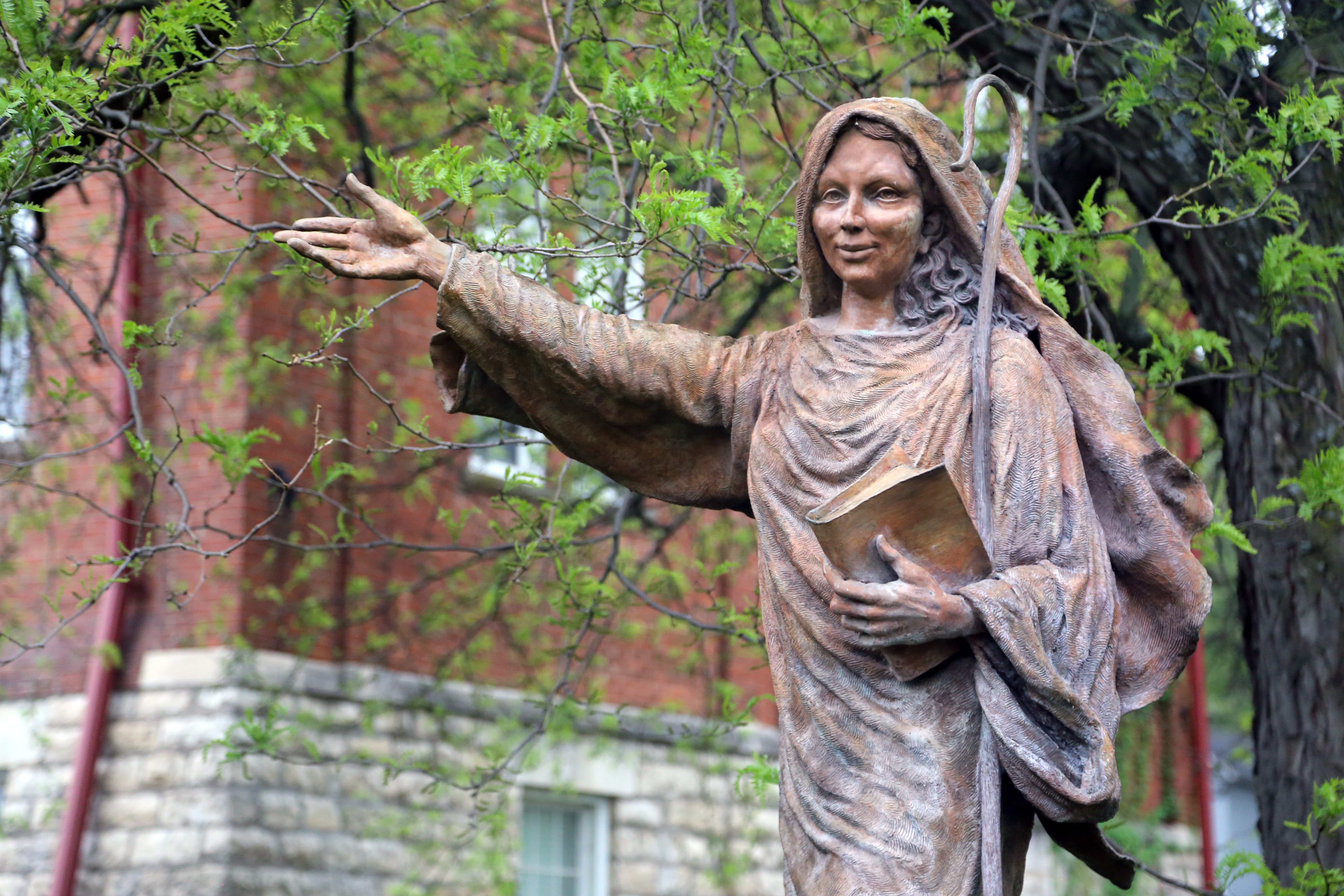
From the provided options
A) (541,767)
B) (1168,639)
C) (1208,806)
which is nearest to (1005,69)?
(1168,639)

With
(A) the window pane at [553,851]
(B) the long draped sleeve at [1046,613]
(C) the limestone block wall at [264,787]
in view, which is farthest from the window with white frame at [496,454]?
(B) the long draped sleeve at [1046,613]

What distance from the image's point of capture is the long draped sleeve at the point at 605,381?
3.58m

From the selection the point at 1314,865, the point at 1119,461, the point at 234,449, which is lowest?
the point at 1314,865

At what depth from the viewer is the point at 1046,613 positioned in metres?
3.24

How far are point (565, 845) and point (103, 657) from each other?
342cm

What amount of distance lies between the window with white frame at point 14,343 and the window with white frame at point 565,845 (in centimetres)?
391

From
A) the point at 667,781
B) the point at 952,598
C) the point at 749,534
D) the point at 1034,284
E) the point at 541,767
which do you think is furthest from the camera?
the point at 667,781

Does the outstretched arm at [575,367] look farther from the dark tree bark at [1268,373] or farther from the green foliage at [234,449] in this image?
the dark tree bark at [1268,373]

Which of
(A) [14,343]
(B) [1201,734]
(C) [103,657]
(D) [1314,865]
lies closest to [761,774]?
(D) [1314,865]

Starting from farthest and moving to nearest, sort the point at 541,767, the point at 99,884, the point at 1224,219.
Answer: the point at 541,767 < the point at 99,884 < the point at 1224,219

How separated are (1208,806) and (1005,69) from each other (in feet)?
26.1

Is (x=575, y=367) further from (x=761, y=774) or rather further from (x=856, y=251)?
(x=761, y=774)

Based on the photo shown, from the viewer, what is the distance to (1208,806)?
12789 mm

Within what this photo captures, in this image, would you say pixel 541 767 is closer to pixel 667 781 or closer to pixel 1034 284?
pixel 667 781
